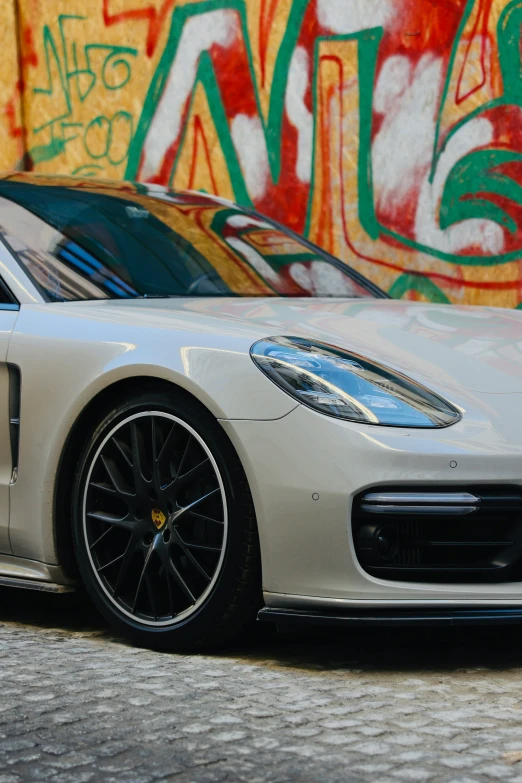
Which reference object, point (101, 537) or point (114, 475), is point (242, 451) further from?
point (101, 537)

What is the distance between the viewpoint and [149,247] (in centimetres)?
489

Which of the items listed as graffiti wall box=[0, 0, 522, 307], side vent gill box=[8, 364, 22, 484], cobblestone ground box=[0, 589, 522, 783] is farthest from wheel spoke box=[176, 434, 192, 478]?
graffiti wall box=[0, 0, 522, 307]

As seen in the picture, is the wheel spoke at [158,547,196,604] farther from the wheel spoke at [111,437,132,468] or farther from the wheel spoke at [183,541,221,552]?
the wheel spoke at [111,437,132,468]

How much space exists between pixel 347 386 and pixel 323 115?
18.3ft

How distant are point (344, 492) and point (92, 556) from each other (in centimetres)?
92

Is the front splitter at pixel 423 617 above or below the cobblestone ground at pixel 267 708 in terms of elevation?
above

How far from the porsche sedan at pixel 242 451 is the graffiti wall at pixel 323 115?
3.66m

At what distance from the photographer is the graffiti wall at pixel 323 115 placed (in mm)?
8164

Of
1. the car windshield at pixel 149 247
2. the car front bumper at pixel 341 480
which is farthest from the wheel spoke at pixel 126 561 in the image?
the car windshield at pixel 149 247

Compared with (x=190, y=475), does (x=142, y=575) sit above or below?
below

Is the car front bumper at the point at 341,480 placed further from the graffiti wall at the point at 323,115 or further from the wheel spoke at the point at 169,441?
the graffiti wall at the point at 323,115

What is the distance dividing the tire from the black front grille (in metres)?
0.33

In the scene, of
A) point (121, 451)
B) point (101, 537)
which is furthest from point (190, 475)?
point (101, 537)

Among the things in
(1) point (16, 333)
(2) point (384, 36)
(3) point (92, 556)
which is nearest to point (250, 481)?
(3) point (92, 556)
